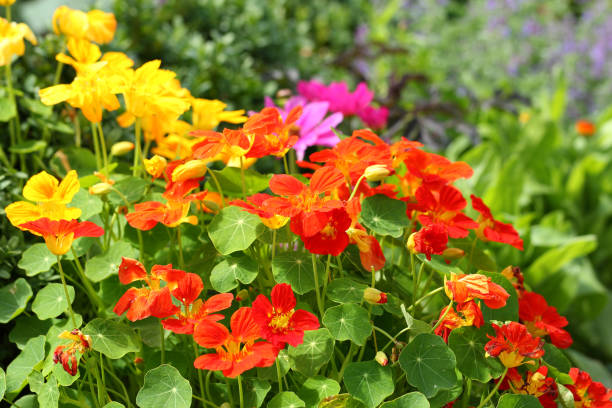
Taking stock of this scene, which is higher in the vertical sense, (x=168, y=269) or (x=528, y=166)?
(x=168, y=269)

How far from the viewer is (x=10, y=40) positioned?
1040mm

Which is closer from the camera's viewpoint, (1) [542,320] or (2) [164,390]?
(2) [164,390]

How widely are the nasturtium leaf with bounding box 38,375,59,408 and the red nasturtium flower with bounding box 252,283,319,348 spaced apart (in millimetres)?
304

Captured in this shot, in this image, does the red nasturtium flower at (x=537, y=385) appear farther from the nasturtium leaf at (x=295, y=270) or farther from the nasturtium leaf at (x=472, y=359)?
the nasturtium leaf at (x=295, y=270)

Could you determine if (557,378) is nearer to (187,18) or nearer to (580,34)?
(187,18)

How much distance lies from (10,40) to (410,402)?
0.87 metres

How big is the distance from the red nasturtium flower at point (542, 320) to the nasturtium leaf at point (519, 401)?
0.52ft

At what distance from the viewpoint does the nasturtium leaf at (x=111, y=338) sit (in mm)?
831

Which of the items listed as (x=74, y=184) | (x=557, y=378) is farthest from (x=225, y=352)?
(x=557, y=378)

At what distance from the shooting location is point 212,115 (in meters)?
1.21

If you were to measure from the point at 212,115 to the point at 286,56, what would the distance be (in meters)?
1.43

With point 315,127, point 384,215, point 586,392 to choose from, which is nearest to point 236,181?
point 384,215

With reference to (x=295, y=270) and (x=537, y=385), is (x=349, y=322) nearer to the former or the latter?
(x=295, y=270)

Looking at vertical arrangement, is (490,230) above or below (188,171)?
below
